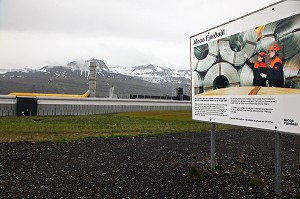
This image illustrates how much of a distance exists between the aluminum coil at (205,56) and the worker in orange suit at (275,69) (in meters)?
2.04

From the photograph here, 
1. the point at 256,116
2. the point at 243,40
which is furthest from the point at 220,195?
the point at 243,40

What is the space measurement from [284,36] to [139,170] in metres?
5.44

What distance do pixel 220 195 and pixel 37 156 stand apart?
7.05 m

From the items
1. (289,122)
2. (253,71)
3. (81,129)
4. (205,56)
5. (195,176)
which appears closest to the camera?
(289,122)

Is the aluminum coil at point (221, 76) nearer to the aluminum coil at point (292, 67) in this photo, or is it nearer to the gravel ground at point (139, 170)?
the aluminum coil at point (292, 67)

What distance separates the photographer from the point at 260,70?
22.1 feet

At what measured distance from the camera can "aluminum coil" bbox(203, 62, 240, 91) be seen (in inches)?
298

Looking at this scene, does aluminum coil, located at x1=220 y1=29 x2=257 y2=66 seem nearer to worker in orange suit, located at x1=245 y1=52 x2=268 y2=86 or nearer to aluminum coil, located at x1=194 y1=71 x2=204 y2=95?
worker in orange suit, located at x1=245 y1=52 x2=268 y2=86

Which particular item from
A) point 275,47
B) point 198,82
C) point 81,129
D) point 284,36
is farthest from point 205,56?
point 81,129

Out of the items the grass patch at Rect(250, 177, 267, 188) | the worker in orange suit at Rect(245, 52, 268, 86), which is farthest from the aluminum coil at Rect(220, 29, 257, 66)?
the grass patch at Rect(250, 177, 267, 188)

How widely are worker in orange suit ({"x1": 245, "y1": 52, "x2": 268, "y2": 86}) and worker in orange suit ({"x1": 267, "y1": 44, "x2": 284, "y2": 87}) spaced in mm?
137

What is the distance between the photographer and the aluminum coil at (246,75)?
700 cm

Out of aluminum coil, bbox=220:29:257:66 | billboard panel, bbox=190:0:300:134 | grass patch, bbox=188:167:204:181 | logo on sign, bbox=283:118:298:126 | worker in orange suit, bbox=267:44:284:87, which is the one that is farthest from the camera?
grass patch, bbox=188:167:204:181

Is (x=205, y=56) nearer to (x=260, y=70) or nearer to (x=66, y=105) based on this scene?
(x=260, y=70)
